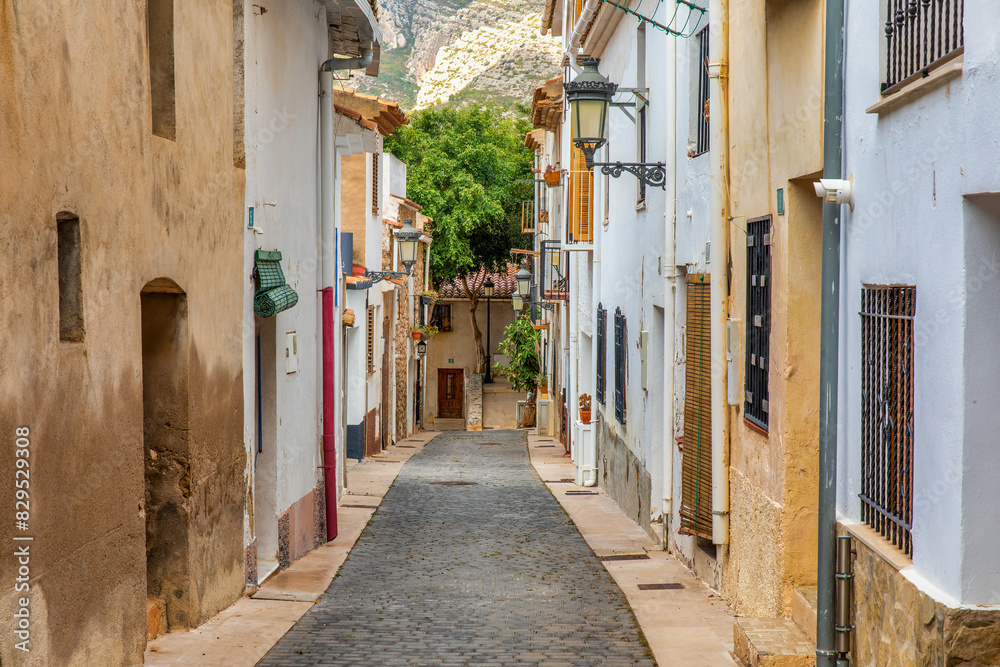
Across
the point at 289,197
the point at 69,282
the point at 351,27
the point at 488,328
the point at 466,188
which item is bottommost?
the point at 488,328

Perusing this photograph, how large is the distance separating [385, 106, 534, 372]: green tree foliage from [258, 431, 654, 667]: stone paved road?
91.7 feet

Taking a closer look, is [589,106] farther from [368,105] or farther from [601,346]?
[368,105]

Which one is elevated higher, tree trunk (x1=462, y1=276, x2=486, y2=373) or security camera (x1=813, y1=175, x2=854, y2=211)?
security camera (x1=813, y1=175, x2=854, y2=211)

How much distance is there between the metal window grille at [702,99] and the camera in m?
9.77

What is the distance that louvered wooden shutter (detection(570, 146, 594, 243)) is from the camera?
19562mm

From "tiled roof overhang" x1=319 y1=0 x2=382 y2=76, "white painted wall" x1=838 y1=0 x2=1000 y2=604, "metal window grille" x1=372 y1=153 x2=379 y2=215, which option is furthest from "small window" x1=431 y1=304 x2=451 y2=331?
"white painted wall" x1=838 y1=0 x2=1000 y2=604

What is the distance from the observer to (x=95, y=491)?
599 centimetres

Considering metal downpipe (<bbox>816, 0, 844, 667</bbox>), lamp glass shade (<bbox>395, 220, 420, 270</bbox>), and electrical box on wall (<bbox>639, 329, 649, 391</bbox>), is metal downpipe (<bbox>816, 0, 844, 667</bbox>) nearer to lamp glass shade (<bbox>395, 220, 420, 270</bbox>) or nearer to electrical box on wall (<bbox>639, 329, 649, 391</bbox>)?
electrical box on wall (<bbox>639, 329, 649, 391</bbox>)

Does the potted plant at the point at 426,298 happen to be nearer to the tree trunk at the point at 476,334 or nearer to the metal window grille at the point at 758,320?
the tree trunk at the point at 476,334

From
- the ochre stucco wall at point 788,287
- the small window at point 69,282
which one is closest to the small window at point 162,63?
the small window at point 69,282

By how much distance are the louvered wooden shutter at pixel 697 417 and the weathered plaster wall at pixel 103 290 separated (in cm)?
402

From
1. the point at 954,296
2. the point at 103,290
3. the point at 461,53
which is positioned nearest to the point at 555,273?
the point at 103,290

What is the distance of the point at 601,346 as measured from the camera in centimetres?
1731

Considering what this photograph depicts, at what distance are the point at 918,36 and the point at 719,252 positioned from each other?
385 centimetres
